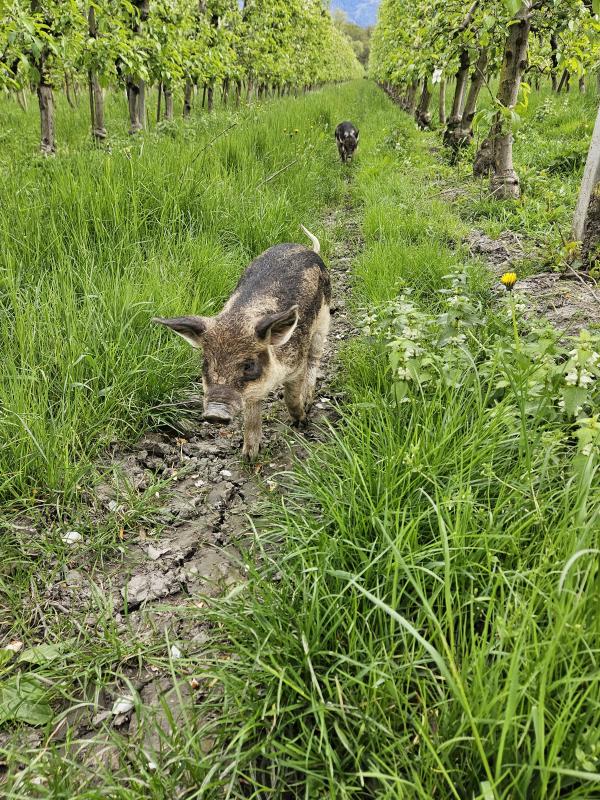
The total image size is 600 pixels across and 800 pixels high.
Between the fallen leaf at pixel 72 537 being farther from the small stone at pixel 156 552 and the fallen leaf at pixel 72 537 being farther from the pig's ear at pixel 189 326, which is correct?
the pig's ear at pixel 189 326

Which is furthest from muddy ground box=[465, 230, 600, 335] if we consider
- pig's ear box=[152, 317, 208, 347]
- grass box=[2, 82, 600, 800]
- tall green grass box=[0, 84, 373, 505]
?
tall green grass box=[0, 84, 373, 505]

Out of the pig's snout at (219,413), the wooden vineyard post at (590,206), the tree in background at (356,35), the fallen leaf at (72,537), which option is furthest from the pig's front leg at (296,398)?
the tree in background at (356,35)

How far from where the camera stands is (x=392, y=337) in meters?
3.30

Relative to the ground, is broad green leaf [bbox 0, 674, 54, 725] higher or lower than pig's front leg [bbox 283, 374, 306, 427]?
lower

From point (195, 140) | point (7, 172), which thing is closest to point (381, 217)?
point (195, 140)

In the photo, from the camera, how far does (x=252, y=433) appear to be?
354cm

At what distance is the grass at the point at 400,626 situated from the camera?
145cm

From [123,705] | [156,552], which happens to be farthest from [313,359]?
[123,705]

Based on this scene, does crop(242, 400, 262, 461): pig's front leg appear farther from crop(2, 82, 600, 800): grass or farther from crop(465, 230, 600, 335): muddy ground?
crop(465, 230, 600, 335): muddy ground

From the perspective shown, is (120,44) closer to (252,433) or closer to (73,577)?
(252,433)

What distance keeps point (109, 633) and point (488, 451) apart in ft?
6.12

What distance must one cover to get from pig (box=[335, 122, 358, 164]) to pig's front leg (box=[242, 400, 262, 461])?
9480 millimetres

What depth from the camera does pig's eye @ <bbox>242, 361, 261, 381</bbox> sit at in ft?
10.1

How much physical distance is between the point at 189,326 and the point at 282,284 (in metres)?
0.92
